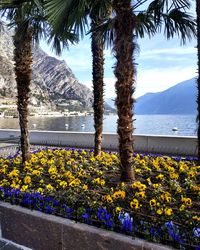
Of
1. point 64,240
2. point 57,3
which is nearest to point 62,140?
point 57,3

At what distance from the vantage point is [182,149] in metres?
9.66

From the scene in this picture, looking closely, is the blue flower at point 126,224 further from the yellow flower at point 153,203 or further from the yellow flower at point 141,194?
the yellow flower at point 141,194

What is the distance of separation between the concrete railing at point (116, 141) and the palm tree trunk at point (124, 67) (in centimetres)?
543

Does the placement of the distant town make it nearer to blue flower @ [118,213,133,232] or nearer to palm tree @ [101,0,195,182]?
palm tree @ [101,0,195,182]

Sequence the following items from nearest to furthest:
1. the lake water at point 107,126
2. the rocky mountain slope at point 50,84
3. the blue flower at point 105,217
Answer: the blue flower at point 105,217 < the lake water at point 107,126 < the rocky mountain slope at point 50,84

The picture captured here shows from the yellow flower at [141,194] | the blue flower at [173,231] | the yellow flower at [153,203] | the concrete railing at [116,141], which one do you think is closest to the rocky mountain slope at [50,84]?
the concrete railing at [116,141]

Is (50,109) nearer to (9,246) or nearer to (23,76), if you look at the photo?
(23,76)

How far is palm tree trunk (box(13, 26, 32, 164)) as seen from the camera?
6.92 meters

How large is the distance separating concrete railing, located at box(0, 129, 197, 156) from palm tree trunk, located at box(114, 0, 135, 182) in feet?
17.8

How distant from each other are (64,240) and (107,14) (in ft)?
17.6

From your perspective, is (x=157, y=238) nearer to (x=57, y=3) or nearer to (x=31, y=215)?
(x=31, y=215)

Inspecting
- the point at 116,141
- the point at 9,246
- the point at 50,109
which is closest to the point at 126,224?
the point at 9,246

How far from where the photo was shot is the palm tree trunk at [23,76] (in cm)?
→ 692

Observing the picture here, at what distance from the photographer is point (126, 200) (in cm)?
388
